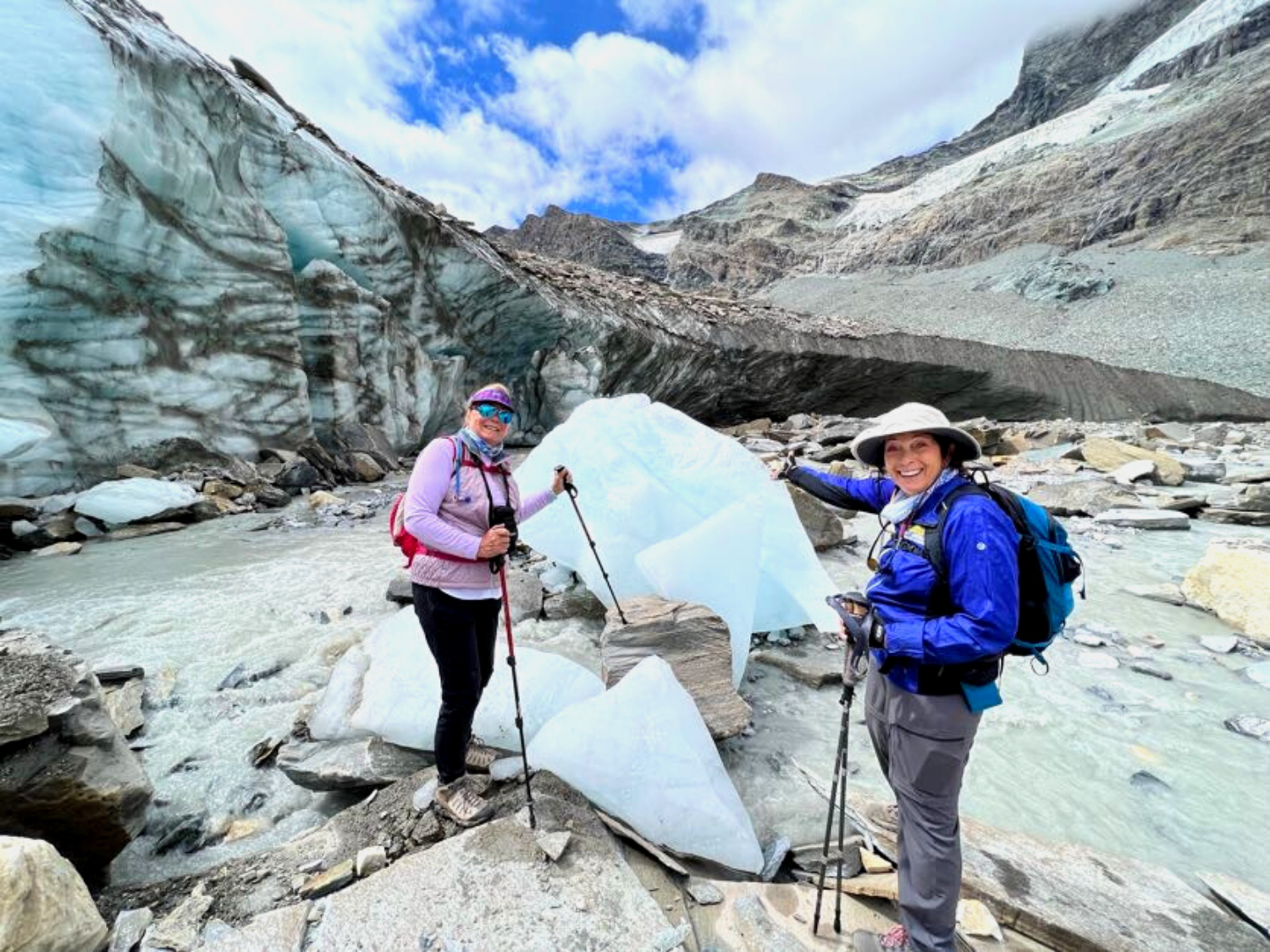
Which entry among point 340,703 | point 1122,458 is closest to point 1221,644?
point 340,703

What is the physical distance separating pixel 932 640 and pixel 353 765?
7.99 feet

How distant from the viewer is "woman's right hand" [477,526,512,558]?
2078 millimetres

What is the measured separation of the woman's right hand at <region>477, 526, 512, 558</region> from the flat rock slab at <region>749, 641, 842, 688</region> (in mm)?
2372

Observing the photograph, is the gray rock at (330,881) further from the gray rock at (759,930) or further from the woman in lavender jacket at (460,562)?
the gray rock at (759,930)

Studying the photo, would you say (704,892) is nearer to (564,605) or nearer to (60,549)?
(564,605)

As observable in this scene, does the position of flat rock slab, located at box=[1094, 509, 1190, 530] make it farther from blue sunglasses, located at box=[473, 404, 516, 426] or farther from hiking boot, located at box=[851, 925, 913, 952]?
blue sunglasses, located at box=[473, 404, 516, 426]

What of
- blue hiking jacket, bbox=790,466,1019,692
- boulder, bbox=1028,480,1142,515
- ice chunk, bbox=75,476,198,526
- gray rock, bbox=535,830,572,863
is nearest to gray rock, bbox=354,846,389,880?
gray rock, bbox=535,830,572,863

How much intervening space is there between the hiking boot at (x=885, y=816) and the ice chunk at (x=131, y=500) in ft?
28.9

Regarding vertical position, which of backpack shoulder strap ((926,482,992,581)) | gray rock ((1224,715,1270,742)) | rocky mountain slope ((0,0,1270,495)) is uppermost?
rocky mountain slope ((0,0,1270,495))

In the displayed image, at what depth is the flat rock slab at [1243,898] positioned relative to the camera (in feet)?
6.16

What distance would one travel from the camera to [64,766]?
78.1 inches

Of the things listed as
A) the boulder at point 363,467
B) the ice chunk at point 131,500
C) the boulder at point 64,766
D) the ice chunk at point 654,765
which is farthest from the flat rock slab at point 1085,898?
the boulder at point 363,467

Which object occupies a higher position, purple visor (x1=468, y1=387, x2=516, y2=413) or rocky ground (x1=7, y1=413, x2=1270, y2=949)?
purple visor (x1=468, y1=387, x2=516, y2=413)

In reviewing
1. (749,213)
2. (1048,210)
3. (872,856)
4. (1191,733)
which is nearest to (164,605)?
Answer: (872,856)
